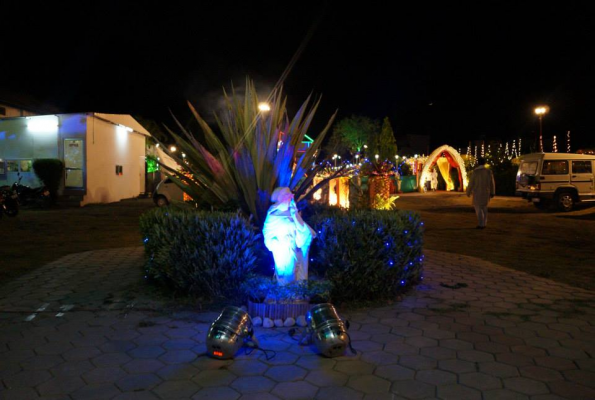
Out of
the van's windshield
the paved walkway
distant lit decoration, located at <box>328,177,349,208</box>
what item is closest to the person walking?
distant lit decoration, located at <box>328,177,349,208</box>

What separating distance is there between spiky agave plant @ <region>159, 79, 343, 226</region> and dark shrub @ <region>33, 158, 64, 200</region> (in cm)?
1597

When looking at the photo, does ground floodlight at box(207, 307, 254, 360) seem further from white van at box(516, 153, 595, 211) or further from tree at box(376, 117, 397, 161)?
tree at box(376, 117, 397, 161)

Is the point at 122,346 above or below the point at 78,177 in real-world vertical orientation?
below

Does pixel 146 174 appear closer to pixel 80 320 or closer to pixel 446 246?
pixel 446 246

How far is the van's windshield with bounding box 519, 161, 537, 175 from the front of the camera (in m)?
19.4

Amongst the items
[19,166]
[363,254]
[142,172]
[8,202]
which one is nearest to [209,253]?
[363,254]

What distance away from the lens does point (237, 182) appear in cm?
648

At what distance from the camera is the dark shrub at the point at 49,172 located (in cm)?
2020

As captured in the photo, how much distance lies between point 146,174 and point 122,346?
28.1m

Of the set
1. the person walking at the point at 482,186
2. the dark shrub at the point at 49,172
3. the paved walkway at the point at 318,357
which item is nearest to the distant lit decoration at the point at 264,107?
the paved walkway at the point at 318,357

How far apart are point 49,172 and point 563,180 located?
2154 cm

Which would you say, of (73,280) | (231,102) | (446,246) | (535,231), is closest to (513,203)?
(535,231)

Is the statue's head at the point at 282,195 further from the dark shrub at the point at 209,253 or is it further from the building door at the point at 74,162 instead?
the building door at the point at 74,162

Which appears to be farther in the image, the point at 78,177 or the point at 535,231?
the point at 78,177
